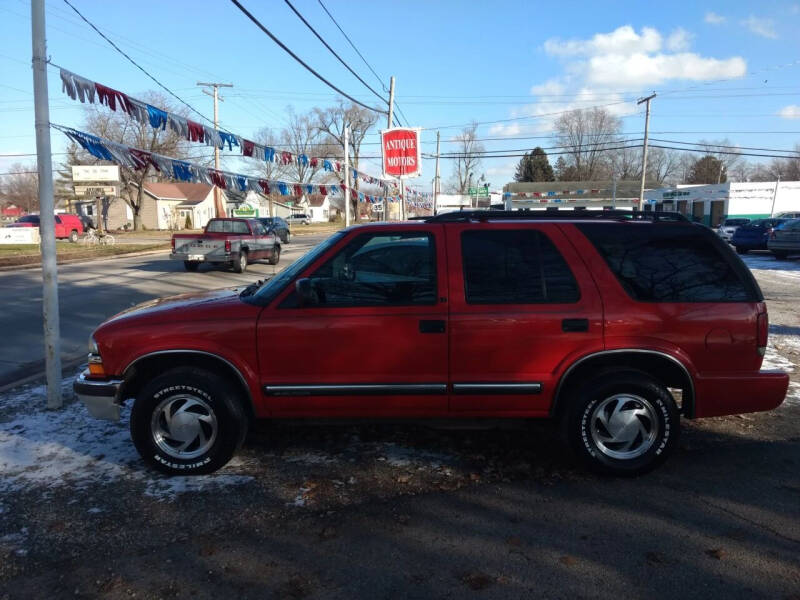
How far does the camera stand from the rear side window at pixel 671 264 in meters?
3.97

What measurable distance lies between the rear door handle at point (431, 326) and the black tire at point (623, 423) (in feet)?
3.34

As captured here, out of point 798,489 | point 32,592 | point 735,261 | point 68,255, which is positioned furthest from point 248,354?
point 68,255

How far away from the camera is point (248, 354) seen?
3.92 metres

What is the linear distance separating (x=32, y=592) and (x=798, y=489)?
4.44 meters

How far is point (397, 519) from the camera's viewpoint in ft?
11.5

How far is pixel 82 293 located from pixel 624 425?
12.9m

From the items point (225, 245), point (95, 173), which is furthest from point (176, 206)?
point (225, 245)

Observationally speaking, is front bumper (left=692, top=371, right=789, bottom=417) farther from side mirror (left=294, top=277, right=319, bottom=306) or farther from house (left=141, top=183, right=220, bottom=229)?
house (left=141, top=183, right=220, bottom=229)

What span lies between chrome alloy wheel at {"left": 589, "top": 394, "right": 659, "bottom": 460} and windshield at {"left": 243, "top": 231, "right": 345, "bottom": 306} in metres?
2.13

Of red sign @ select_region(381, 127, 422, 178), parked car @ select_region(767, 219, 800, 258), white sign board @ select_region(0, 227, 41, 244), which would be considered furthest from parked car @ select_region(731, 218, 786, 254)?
white sign board @ select_region(0, 227, 41, 244)

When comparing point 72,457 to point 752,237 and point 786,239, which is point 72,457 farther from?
point 752,237

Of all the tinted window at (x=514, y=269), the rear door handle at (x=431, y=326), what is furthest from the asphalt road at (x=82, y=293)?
the tinted window at (x=514, y=269)

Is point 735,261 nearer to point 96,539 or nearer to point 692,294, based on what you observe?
point 692,294

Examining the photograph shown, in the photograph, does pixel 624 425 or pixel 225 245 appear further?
pixel 225 245
